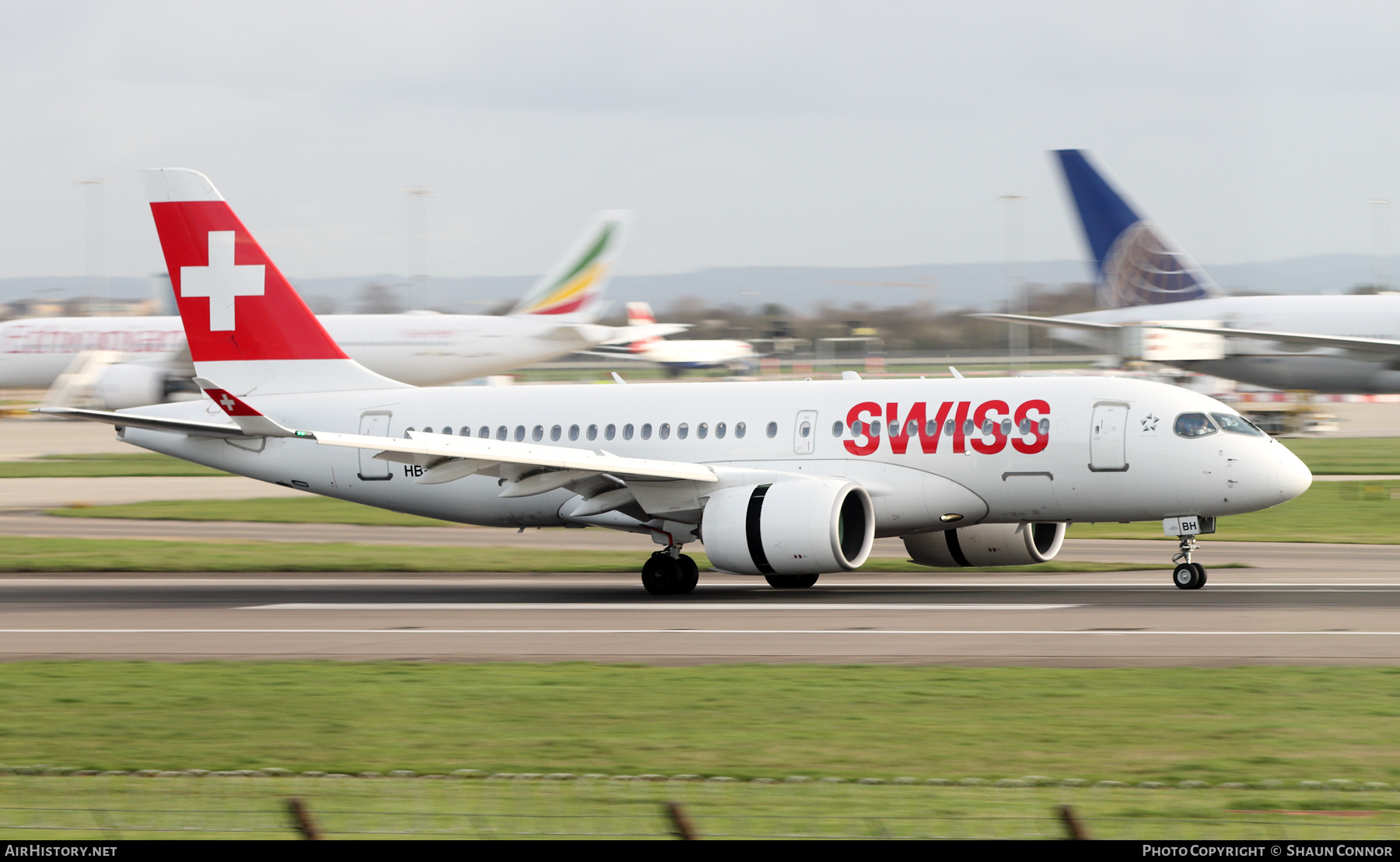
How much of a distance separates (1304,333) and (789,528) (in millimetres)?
34416

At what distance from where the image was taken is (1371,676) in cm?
1556

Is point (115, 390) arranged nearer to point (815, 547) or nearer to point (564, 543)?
point (564, 543)

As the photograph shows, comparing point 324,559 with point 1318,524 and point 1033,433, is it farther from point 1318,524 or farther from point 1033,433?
point 1318,524

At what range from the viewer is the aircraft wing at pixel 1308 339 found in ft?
Result: 159

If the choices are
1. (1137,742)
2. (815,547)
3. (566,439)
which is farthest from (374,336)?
(1137,742)

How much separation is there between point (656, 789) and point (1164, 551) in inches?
914

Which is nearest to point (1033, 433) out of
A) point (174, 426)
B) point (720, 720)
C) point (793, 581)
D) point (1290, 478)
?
point (1290, 478)

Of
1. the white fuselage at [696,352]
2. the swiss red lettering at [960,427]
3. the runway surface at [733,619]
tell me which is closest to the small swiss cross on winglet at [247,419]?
the runway surface at [733,619]

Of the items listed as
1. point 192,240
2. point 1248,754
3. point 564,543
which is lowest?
point 564,543

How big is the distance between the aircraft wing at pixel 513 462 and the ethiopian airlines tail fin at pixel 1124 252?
35.5 metres

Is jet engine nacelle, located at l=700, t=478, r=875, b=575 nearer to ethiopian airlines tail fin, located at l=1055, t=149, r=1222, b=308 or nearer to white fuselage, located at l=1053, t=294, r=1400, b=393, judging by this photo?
white fuselage, located at l=1053, t=294, r=1400, b=393

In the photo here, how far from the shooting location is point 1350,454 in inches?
2143

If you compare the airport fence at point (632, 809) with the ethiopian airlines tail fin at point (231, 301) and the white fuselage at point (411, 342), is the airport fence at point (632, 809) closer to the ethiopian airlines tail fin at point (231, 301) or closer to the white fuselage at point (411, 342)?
the ethiopian airlines tail fin at point (231, 301)

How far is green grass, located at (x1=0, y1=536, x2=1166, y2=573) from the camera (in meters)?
30.2
